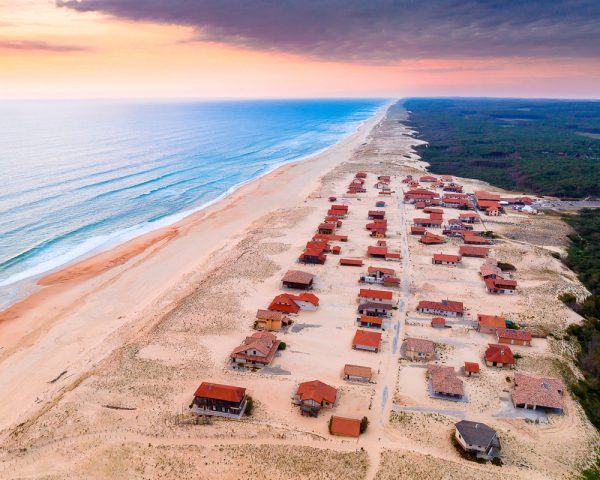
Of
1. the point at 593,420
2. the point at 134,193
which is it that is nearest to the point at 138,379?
the point at 593,420

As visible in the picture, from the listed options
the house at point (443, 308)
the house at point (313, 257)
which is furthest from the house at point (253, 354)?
the house at point (313, 257)

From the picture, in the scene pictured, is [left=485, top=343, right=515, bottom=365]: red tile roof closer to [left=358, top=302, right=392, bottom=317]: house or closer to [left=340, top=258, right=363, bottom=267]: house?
[left=358, top=302, right=392, bottom=317]: house

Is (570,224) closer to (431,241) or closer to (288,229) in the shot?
(431,241)

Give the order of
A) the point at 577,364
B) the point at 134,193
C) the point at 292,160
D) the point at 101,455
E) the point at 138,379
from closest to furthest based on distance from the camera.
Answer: the point at 101,455
the point at 138,379
the point at 577,364
the point at 134,193
the point at 292,160

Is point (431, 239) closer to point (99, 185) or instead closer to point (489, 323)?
point (489, 323)

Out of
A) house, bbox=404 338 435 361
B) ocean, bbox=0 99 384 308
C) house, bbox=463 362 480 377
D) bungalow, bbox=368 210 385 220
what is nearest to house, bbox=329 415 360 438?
house, bbox=404 338 435 361

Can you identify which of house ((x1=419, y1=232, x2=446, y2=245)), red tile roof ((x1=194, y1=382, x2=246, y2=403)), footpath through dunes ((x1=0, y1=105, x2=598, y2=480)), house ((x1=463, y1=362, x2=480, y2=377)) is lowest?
footpath through dunes ((x1=0, y1=105, x2=598, y2=480))
